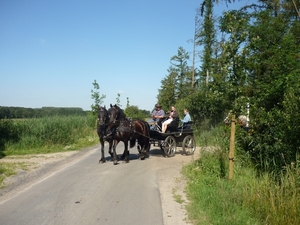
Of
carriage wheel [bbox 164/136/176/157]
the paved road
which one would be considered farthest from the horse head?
carriage wheel [bbox 164/136/176/157]

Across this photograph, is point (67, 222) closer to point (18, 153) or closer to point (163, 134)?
point (163, 134)

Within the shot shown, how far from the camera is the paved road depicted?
21.0 feet

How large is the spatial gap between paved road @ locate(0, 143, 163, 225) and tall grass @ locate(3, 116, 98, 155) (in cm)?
734

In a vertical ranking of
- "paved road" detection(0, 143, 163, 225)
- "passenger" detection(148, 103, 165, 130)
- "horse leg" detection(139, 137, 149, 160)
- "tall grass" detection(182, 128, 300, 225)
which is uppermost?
"passenger" detection(148, 103, 165, 130)

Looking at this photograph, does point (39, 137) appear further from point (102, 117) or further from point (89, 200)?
point (89, 200)

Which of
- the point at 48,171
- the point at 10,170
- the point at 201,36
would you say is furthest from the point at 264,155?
the point at 201,36

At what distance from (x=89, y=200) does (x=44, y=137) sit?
12575 millimetres

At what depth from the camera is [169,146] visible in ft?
47.2

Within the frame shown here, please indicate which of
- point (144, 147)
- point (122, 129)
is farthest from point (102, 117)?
point (144, 147)

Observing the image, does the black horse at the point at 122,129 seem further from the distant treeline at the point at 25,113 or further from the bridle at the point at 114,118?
the distant treeline at the point at 25,113

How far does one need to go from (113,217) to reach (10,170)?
6114 millimetres

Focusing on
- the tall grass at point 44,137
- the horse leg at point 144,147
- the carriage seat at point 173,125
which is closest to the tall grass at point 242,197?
the horse leg at point 144,147

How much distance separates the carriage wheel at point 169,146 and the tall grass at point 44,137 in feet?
20.8

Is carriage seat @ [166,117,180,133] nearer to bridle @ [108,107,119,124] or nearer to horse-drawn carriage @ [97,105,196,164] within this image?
horse-drawn carriage @ [97,105,196,164]
